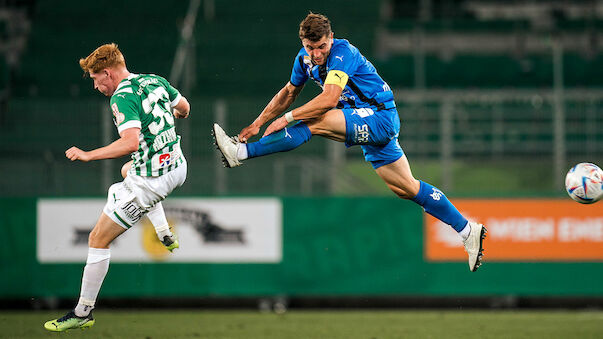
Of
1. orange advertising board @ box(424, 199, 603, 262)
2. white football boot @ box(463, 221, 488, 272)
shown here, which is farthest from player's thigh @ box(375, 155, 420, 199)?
orange advertising board @ box(424, 199, 603, 262)

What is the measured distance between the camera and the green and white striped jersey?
7789 mm

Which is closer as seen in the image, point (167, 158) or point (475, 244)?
point (167, 158)

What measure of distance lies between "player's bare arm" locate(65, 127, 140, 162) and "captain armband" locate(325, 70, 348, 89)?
6.11 ft

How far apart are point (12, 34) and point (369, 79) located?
13675 millimetres

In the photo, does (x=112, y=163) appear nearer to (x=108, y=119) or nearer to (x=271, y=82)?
(x=108, y=119)

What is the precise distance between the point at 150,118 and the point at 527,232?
7562 mm

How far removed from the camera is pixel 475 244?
9.13 meters

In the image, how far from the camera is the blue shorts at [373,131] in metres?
8.24

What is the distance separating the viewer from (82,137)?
14.3 meters

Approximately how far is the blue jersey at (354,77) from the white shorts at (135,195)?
1698mm

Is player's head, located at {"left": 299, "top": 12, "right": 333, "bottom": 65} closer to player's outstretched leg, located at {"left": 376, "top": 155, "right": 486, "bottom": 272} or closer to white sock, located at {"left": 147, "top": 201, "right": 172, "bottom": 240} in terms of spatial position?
player's outstretched leg, located at {"left": 376, "top": 155, "right": 486, "bottom": 272}

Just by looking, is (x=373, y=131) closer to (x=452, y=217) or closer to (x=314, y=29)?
(x=314, y=29)

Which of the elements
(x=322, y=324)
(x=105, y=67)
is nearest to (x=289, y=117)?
(x=105, y=67)

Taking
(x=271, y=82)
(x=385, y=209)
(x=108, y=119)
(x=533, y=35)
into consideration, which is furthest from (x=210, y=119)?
(x=533, y=35)
